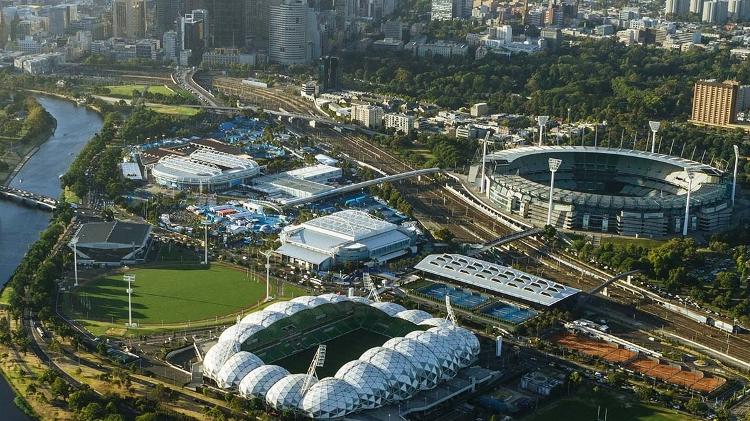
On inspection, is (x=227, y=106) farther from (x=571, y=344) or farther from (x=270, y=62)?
(x=571, y=344)

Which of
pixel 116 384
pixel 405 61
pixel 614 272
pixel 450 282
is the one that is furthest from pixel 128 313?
pixel 405 61

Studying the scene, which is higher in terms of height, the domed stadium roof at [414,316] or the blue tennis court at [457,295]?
the domed stadium roof at [414,316]

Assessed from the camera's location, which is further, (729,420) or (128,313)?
(128,313)

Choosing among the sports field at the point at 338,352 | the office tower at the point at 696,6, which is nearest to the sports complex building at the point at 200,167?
the sports field at the point at 338,352

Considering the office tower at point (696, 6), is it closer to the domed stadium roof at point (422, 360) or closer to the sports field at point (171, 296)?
the sports field at point (171, 296)

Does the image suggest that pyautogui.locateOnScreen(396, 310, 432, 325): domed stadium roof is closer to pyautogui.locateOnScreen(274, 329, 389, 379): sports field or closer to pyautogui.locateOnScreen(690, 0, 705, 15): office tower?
pyautogui.locateOnScreen(274, 329, 389, 379): sports field

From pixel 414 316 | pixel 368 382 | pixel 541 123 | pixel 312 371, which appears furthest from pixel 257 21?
pixel 368 382

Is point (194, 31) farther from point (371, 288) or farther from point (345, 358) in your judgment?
point (345, 358)
